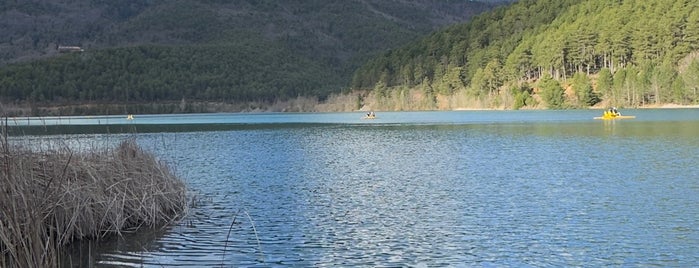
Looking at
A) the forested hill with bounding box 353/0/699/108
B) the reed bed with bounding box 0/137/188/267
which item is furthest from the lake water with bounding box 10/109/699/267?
the forested hill with bounding box 353/0/699/108

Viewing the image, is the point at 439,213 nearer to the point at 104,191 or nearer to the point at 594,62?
the point at 104,191

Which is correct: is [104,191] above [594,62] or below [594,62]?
below

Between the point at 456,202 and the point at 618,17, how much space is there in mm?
148433

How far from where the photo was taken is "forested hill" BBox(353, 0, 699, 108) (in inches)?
5108

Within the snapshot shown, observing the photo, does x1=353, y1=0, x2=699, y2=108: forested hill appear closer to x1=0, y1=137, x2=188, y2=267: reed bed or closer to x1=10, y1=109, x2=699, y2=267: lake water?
x1=10, y1=109, x2=699, y2=267: lake water

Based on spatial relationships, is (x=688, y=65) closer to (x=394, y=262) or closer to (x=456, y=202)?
(x=456, y=202)

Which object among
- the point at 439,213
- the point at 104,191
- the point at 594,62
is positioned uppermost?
the point at 594,62

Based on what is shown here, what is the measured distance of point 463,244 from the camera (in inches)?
689

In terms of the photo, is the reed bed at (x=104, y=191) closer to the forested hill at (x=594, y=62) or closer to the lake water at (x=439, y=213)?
the lake water at (x=439, y=213)

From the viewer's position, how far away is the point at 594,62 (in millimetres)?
161250

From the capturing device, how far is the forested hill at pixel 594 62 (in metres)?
130

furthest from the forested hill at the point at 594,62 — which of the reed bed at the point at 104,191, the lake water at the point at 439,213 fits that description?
the reed bed at the point at 104,191

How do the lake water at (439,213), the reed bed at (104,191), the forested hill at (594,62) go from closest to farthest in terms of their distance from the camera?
the lake water at (439,213) < the reed bed at (104,191) < the forested hill at (594,62)

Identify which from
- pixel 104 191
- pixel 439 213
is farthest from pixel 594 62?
pixel 104 191
